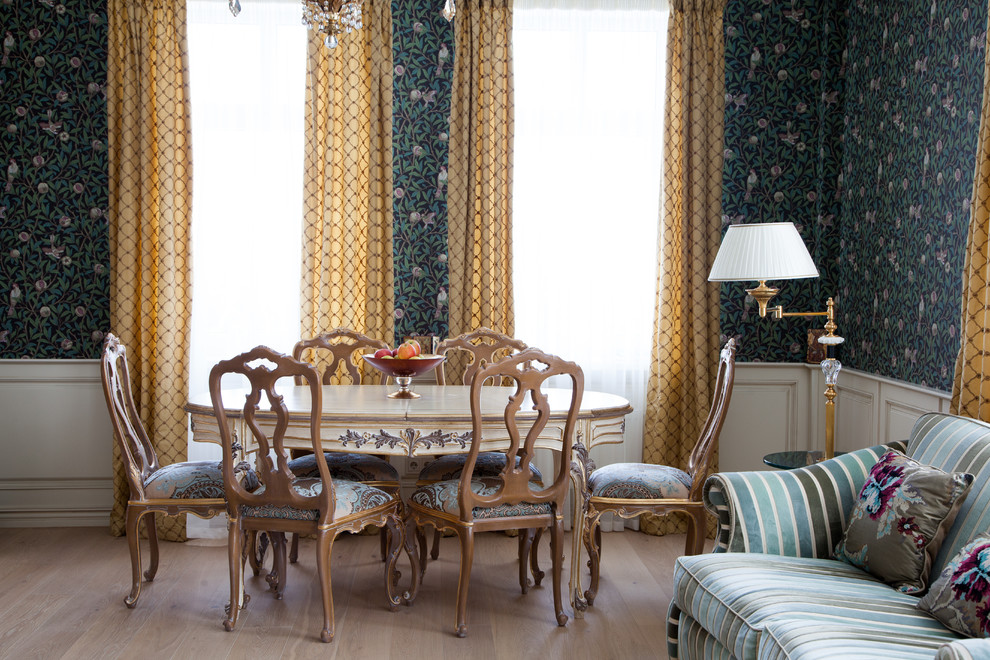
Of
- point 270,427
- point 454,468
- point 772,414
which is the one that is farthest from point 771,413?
point 270,427

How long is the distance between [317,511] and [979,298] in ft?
8.02

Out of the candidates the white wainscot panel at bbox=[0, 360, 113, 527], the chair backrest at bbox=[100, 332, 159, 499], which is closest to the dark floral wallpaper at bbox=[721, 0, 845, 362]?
the chair backrest at bbox=[100, 332, 159, 499]

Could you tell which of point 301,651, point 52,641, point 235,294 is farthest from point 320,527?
point 235,294

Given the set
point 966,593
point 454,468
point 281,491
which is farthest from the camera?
point 454,468

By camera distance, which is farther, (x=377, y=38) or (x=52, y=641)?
(x=377, y=38)

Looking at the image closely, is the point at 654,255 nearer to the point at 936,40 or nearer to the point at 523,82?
the point at 523,82

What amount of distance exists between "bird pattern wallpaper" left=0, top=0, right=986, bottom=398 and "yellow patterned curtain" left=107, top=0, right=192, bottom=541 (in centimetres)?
18

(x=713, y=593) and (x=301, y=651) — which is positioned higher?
(x=713, y=593)

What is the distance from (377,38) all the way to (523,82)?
80 centimetres

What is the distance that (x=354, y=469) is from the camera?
353cm

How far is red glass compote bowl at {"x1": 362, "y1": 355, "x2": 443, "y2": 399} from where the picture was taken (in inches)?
137

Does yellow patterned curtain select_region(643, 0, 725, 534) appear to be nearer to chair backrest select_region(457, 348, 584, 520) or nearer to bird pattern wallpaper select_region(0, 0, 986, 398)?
bird pattern wallpaper select_region(0, 0, 986, 398)

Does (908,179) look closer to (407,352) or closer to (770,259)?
(770,259)

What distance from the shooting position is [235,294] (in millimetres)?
4320
